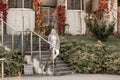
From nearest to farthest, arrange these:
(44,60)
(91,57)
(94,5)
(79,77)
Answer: (79,77), (44,60), (91,57), (94,5)

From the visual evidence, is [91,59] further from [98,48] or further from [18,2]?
[18,2]

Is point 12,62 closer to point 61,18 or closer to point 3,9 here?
point 3,9

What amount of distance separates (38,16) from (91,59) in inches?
289

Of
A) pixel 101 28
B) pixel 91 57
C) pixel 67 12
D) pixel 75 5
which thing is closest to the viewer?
pixel 91 57

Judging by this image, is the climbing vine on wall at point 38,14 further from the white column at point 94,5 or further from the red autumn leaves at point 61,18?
the white column at point 94,5

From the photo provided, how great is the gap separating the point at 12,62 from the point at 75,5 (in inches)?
409

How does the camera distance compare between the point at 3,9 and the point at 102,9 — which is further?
the point at 102,9

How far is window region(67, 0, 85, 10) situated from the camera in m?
31.8

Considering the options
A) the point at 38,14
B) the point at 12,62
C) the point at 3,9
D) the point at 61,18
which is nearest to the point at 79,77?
the point at 12,62

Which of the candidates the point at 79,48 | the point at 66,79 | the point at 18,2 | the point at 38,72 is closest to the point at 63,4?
the point at 18,2

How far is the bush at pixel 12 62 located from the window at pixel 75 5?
912 centimetres

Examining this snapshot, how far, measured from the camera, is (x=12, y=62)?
2283 cm

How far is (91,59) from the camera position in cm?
2366

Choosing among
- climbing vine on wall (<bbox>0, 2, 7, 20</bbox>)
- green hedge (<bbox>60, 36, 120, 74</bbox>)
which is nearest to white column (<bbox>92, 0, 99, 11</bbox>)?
climbing vine on wall (<bbox>0, 2, 7, 20</bbox>)
